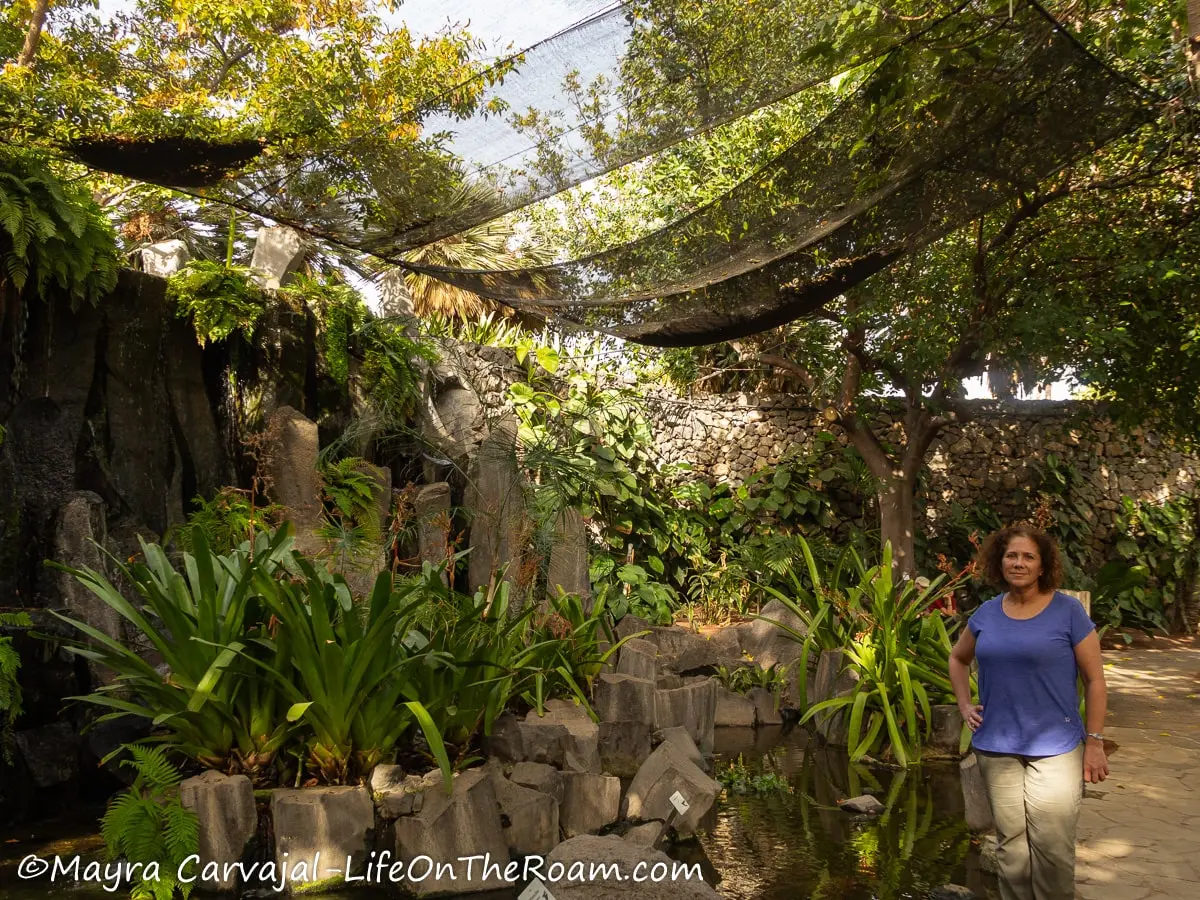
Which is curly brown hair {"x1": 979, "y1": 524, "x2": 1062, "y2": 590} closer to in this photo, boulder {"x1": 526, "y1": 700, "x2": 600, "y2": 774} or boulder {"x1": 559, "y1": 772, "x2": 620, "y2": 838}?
boulder {"x1": 559, "y1": 772, "x2": 620, "y2": 838}

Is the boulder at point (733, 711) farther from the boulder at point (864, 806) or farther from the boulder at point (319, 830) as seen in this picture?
the boulder at point (319, 830)

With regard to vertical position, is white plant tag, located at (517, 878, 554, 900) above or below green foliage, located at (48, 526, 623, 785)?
below

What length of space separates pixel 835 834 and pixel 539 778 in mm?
1048

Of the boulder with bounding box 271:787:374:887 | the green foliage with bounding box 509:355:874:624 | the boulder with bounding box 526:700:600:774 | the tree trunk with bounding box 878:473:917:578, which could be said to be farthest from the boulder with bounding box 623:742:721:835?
the tree trunk with bounding box 878:473:917:578

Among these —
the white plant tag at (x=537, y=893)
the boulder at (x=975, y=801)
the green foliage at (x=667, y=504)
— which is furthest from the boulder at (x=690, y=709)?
the white plant tag at (x=537, y=893)

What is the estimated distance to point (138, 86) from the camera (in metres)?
7.62

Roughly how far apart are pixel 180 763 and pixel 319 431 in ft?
10.0

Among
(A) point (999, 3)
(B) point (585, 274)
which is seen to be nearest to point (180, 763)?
(B) point (585, 274)

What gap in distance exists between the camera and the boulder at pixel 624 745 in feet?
12.3

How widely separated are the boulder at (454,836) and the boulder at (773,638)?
2.86 metres

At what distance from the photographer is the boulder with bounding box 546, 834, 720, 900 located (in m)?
2.14

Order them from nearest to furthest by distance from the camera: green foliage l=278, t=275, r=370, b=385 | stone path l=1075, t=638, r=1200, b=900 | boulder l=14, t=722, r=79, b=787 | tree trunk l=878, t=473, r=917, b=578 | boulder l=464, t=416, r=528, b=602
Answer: stone path l=1075, t=638, r=1200, b=900, boulder l=14, t=722, r=79, b=787, boulder l=464, t=416, r=528, b=602, green foliage l=278, t=275, r=370, b=385, tree trunk l=878, t=473, r=917, b=578

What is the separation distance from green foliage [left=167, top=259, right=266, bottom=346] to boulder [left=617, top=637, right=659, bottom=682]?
277cm

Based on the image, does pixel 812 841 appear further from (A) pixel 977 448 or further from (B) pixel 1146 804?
(A) pixel 977 448
